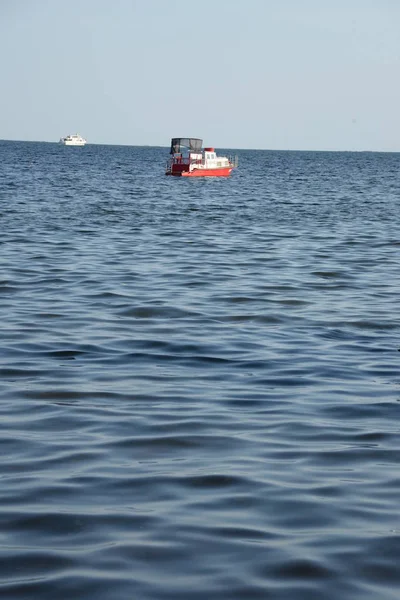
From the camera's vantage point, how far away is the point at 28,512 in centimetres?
565

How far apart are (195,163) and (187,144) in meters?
4.85

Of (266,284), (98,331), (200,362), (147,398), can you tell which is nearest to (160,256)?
(266,284)

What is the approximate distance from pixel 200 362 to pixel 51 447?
3.11m

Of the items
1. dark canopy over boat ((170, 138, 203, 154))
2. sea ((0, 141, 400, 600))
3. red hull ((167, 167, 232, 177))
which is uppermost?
dark canopy over boat ((170, 138, 203, 154))

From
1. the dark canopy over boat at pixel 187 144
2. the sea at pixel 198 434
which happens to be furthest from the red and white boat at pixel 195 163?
the sea at pixel 198 434

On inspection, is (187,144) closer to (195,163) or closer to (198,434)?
(195,163)

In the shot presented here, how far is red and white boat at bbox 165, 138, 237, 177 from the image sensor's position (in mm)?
70438

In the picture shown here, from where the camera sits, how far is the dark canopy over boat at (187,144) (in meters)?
74.1

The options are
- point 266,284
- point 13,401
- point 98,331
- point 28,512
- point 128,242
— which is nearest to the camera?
point 28,512

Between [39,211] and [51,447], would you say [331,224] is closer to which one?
[39,211]

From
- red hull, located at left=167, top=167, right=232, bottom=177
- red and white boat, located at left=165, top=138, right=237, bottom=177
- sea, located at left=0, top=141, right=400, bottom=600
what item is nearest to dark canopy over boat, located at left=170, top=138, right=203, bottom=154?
red and white boat, located at left=165, top=138, right=237, bottom=177

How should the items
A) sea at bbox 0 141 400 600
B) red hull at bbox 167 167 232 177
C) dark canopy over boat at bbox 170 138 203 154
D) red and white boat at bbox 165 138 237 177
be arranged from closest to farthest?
sea at bbox 0 141 400 600, red hull at bbox 167 167 232 177, red and white boat at bbox 165 138 237 177, dark canopy over boat at bbox 170 138 203 154

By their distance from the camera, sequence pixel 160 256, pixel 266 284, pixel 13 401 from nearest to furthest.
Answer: pixel 13 401 < pixel 266 284 < pixel 160 256

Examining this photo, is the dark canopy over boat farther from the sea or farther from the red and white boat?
the sea
